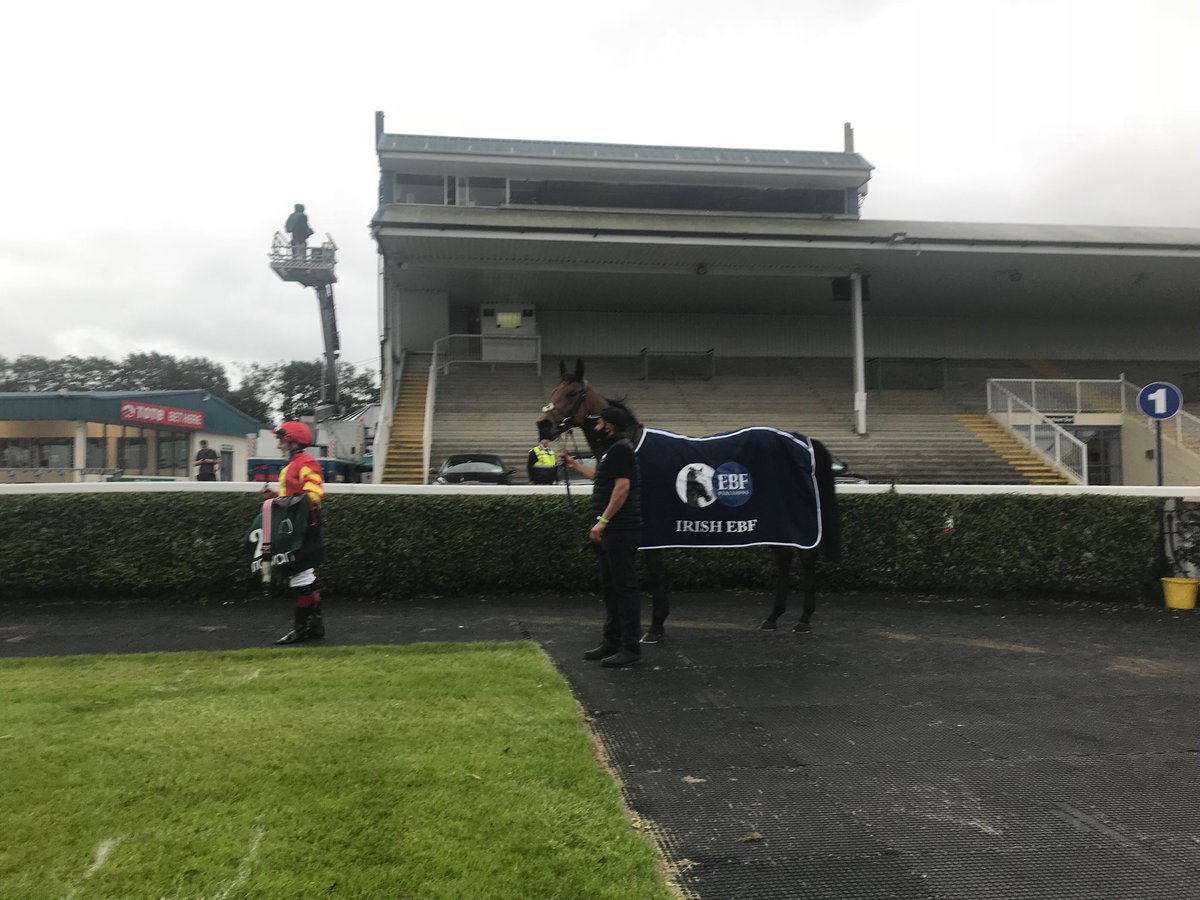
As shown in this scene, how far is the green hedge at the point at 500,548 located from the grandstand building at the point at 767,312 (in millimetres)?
9200

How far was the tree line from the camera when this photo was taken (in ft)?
220

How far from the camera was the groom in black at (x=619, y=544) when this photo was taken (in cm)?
535

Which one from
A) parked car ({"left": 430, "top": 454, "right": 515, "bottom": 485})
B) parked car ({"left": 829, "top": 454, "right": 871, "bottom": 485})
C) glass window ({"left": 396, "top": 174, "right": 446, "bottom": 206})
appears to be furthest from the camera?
glass window ({"left": 396, "top": 174, "right": 446, "bottom": 206})

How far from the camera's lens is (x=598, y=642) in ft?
20.1

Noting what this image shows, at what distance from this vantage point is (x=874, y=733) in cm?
397

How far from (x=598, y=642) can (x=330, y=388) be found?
2938 cm

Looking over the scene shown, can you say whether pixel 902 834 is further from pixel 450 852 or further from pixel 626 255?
pixel 626 255

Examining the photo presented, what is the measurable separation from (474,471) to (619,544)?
11.1 metres

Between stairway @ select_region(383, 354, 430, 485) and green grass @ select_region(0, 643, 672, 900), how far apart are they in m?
11.6

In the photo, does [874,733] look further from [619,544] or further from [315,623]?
[315,623]

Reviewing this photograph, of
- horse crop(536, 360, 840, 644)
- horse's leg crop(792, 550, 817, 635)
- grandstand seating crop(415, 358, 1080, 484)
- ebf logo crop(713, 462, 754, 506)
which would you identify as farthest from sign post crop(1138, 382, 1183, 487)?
grandstand seating crop(415, 358, 1080, 484)

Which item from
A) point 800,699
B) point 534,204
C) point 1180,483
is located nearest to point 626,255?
point 534,204

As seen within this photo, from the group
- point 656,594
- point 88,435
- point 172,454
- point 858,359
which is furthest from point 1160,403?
point 172,454

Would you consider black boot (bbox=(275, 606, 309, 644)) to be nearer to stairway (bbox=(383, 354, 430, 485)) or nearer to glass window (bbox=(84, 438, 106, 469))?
stairway (bbox=(383, 354, 430, 485))
